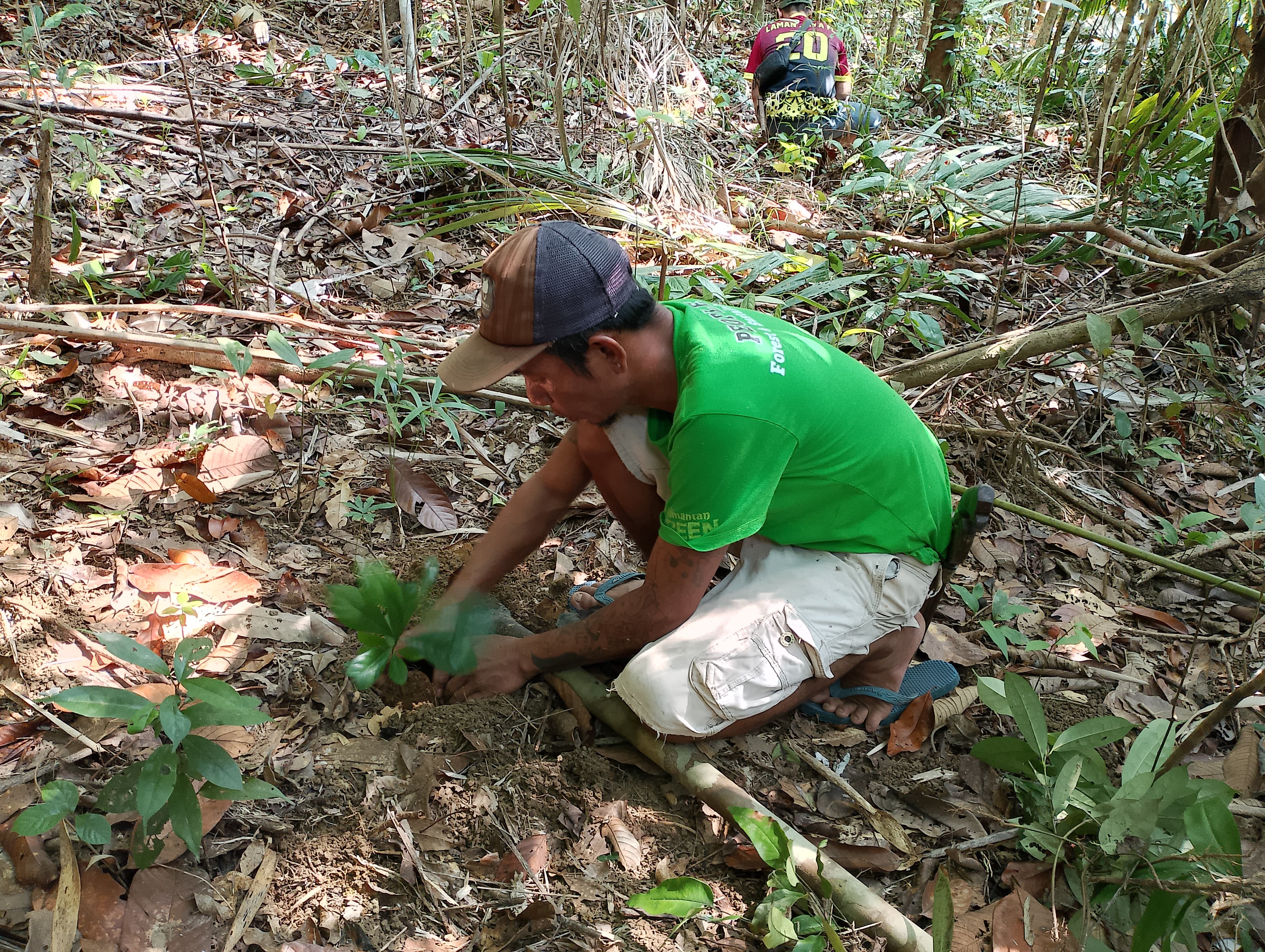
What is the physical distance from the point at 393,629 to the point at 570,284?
85 centimetres

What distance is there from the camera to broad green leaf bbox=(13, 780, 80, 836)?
1380 millimetres

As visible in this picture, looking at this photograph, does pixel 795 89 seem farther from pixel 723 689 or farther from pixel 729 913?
pixel 729 913

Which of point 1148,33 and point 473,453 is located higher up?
point 1148,33

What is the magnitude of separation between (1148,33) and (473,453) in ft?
10.4

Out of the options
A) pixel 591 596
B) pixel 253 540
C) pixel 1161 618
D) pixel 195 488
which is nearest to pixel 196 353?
pixel 195 488

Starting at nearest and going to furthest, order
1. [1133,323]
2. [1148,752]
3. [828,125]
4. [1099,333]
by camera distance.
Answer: [1148,752]
[1099,333]
[1133,323]
[828,125]

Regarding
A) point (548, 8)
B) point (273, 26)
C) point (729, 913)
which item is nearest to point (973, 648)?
point (729, 913)

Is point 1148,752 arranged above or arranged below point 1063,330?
below

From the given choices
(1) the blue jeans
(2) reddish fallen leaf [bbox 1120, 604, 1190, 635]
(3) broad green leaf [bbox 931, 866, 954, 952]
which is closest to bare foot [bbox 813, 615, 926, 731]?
(3) broad green leaf [bbox 931, 866, 954, 952]

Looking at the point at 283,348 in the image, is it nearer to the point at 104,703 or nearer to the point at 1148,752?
the point at 104,703

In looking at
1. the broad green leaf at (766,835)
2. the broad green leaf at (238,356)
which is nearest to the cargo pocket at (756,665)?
the broad green leaf at (766,835)

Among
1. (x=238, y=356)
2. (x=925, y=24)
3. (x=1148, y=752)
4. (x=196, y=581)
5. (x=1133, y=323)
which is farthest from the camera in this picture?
(x=925, y=24)

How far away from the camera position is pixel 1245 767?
6.44 ft

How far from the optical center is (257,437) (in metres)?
2.60
